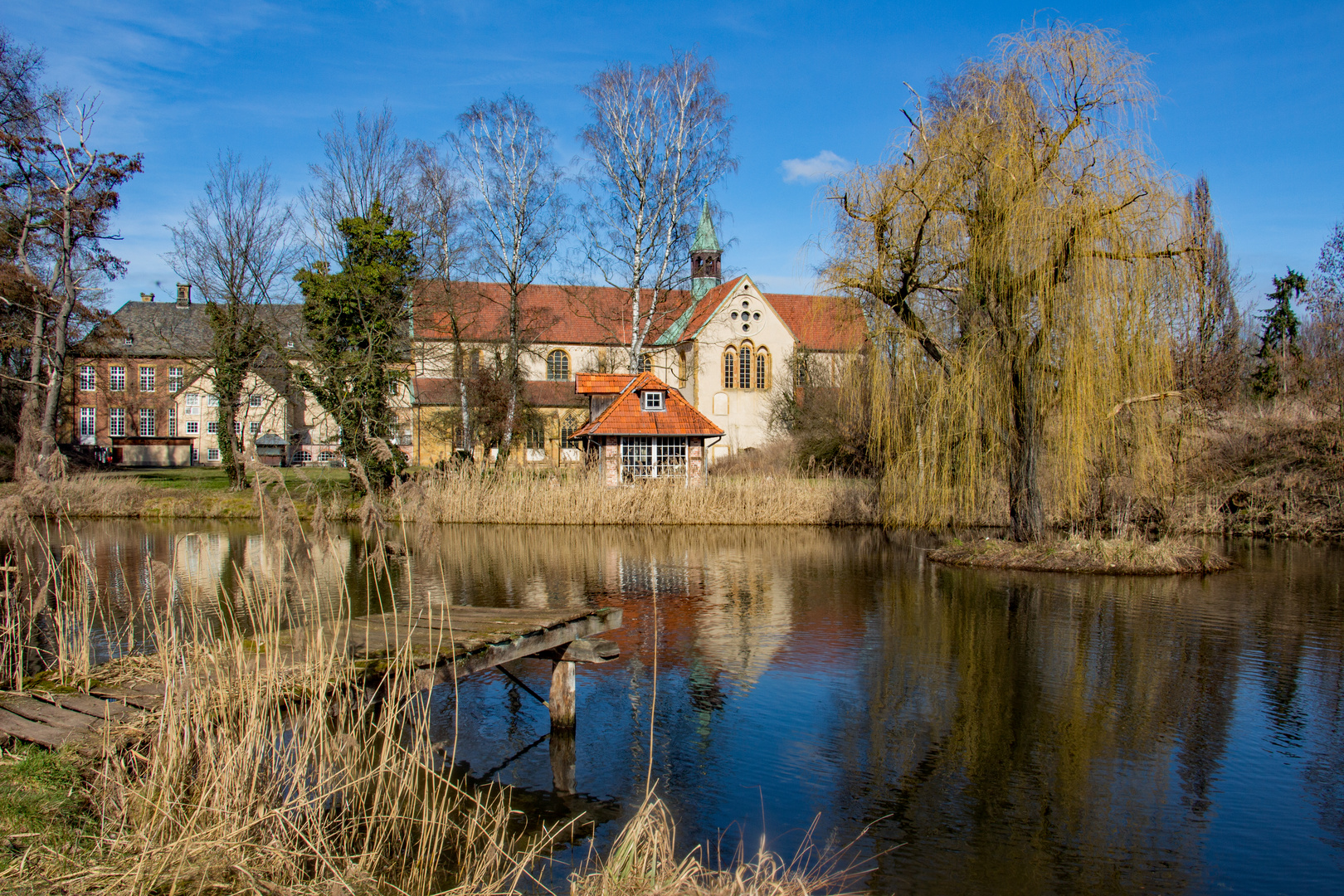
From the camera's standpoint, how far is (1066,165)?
15.1 m

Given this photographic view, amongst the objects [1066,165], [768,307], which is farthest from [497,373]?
[1066,165]

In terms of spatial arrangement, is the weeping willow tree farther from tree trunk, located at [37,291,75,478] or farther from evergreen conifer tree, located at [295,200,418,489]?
tree trunk, located at [37,291,75,478]

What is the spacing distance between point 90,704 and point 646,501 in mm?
18363

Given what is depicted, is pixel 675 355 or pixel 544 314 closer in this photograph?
pixel 544 314

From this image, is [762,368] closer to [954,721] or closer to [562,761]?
[954,721]

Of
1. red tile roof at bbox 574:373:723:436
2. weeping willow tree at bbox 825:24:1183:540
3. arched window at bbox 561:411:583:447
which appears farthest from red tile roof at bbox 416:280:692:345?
weeping willow tree at bbox 825:24:1183:540

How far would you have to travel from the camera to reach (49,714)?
201 inches

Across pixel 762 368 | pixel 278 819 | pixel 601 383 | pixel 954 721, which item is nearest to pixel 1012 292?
pixel 954 721

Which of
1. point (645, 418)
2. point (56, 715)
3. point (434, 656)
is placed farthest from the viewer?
point (645, 418)

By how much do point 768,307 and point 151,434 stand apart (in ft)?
121

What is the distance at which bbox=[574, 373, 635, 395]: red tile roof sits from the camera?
Result: 31422 millimetres

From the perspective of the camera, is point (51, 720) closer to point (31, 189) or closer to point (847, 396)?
point (847, 396)

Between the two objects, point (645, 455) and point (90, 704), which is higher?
point (645, 455)

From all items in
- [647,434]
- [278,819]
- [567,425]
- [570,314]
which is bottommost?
[278,819]
